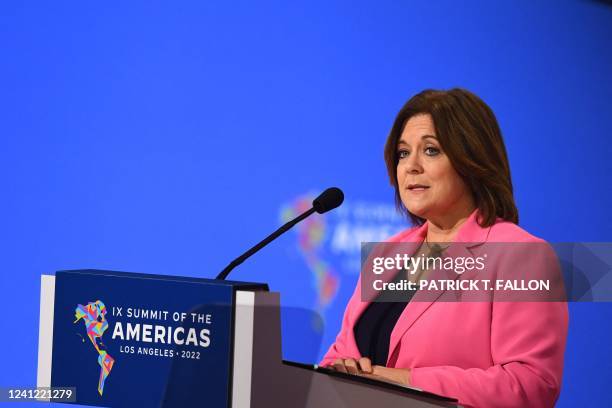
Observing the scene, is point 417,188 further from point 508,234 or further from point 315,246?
point 315,246

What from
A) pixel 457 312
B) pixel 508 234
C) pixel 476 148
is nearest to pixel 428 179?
pixel 476 148

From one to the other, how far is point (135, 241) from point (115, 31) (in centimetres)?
77

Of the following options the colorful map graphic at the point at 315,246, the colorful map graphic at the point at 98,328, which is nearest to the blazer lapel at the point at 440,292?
the colorful map graphic at the point at 98,328

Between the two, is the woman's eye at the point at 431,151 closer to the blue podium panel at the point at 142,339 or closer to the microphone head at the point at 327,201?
the microphone head at the point at 327,201

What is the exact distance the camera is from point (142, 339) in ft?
4.07

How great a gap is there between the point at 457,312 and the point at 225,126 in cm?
153

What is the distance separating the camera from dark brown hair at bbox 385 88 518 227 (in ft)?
6.44

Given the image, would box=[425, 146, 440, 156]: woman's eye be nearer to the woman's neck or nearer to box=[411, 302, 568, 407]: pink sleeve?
the woman's neck

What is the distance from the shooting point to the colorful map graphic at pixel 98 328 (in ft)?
4.17

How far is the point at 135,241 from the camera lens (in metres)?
2.86

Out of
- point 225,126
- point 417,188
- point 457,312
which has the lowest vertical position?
point 457,312

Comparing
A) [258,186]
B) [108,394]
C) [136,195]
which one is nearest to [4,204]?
[136,195]

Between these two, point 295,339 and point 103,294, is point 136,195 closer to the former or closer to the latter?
point 295,339

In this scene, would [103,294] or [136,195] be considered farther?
[136,195]
